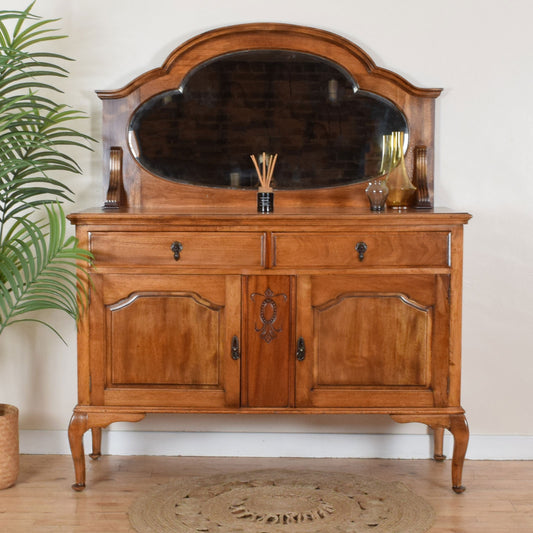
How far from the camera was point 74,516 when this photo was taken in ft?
9.58

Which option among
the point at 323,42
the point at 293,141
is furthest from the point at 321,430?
the point at 323,42

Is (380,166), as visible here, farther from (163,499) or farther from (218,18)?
(163,499)

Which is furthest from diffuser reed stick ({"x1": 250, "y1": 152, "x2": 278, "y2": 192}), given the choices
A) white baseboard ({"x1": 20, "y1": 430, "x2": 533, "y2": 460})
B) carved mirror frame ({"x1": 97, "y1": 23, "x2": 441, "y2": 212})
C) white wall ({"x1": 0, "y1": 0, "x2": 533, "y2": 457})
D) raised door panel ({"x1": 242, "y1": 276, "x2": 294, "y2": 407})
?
white baseboard ({"x1": 20, "y1": 430, "x2": 533, "y2": 460})

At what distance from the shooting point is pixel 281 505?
299cm

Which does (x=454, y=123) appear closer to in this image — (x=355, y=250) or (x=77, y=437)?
(x=355, y=250)

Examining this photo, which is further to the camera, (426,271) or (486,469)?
(486,469)

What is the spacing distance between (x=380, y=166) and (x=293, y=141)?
38 centimetres

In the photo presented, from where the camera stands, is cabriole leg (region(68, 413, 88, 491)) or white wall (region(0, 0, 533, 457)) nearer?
cabriole leg (region(68, 413, 88, 491))

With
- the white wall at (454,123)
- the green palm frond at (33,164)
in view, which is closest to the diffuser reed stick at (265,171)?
the white wall at (454,123)

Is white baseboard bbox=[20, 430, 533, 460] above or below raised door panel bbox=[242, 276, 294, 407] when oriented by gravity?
below

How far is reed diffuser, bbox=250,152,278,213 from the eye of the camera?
314 centimetres

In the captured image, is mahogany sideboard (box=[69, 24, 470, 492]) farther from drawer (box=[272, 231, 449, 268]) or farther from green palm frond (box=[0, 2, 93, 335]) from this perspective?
green palm frond (box=[0, 2, 93, 335])

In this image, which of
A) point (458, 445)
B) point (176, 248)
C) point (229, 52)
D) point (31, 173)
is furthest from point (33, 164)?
point (458, 445)

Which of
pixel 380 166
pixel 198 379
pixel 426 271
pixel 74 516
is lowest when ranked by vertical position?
pixel 74 516
